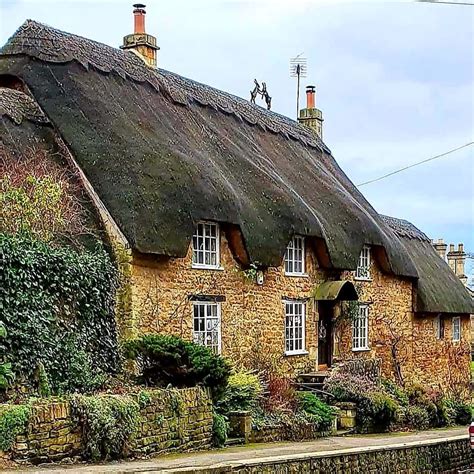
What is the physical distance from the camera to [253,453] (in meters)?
14.6

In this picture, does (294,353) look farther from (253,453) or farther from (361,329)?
(253,453)

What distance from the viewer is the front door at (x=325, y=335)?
2434 centimetres

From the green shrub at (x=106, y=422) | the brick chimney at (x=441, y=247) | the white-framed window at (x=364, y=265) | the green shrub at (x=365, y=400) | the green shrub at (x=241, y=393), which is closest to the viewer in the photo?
the green shrub at (x=106, y=422)

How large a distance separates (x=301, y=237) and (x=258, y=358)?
3547mm

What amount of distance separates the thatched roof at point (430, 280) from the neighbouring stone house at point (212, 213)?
26cm

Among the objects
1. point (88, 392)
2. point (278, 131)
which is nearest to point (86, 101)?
point (88, 392)

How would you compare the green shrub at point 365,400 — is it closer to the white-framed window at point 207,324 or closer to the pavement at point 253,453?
the pavement at point 253,453

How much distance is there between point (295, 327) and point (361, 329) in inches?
147

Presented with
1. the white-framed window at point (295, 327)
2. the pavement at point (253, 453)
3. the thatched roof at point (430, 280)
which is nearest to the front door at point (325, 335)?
the white-framed window at point (295, 327)

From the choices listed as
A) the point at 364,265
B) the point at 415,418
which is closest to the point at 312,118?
the point at 364,265

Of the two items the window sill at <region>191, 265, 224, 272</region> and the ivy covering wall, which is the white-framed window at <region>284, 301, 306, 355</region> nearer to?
the window sill at <region>191, 265, 224, 272</region>

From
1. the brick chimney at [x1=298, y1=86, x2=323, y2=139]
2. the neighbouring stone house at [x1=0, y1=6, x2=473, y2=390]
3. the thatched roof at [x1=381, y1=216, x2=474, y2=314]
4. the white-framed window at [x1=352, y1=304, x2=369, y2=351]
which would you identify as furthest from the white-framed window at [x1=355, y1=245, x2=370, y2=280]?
the brick chimney at [x1=298, y1=86, x2=323, y2=139]

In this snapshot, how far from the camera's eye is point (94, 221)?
1766 cm

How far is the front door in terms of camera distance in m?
24.3
